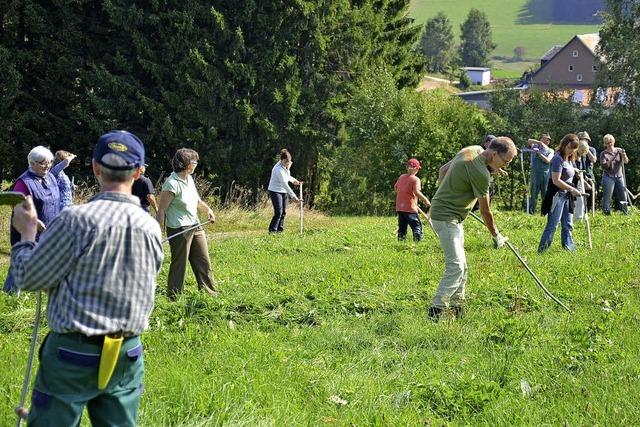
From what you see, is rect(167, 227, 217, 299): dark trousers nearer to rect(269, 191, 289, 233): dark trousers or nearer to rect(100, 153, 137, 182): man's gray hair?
rect(100, 153, 137, 182): man's gray hair

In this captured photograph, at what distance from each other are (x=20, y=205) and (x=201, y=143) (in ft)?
76.8

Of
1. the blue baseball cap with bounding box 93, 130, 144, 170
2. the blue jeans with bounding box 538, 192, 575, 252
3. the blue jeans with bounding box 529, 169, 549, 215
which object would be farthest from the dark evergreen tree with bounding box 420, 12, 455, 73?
the blue baseball cap with bounding box 93, 130, 144, 170

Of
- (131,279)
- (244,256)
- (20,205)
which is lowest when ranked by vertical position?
(244,256)

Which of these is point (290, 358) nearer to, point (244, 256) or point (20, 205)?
point (20, 205)

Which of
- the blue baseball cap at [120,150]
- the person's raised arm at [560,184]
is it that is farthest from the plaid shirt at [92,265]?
the person's raised arm at [560,184]

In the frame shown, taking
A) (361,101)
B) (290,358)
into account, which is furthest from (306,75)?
(290,358)

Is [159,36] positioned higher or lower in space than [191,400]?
higher

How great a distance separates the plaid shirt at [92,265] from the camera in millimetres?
3471

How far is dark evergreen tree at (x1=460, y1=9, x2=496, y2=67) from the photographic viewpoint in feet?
462

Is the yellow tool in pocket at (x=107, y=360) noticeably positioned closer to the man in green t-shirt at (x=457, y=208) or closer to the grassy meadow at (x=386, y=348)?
the grassy meadow at (x=386, y=348)

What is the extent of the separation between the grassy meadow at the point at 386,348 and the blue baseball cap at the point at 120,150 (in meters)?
1.88

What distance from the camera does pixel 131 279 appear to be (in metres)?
3.62

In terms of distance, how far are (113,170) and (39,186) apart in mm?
6246

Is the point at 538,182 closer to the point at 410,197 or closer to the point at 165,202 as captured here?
the point at 410,197
